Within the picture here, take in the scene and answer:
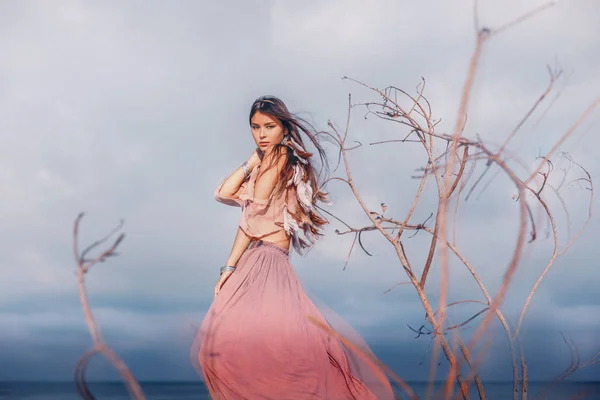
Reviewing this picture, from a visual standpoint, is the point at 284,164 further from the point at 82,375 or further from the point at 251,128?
the point at 82,375

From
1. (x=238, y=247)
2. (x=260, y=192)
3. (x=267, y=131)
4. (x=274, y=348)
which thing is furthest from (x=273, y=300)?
(x=267, y=131)

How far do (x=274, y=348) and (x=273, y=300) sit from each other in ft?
0.87

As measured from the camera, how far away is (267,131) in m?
3.42

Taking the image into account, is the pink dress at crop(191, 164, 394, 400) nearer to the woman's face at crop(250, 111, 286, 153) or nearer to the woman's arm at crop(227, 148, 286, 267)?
the woman's arm at crop(227, 148, 286, 267)

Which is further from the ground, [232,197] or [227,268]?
[232,197]

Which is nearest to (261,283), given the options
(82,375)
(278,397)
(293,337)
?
(293,337)

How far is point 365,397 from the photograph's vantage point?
2867mm

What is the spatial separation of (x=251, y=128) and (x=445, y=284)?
3051mm

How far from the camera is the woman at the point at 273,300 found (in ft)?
9.25

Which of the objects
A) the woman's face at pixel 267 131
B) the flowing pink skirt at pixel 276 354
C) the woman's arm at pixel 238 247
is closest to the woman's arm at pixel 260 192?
the woman's arm at pixel 238 247

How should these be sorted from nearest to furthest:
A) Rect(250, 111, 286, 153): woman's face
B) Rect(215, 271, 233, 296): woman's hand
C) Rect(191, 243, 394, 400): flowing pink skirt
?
Rect(191, 243, 394, 400): flowing pink skirt → Rect(215, 271, 233, 296): woman's hand → Rect(250, 111, 286, 153): woman's face

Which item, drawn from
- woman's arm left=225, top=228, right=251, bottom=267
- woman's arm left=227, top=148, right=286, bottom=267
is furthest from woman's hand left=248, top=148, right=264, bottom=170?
woman's arm left=225, top=228, right=251, bottom=267

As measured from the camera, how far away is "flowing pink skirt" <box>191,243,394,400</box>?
281 centimetres

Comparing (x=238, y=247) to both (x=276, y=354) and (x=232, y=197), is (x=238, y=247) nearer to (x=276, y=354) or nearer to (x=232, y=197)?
(x=232, y=197)
